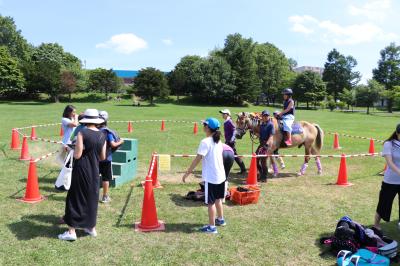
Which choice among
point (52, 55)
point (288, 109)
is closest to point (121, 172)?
point (288, 109)

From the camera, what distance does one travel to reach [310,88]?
3014 inches

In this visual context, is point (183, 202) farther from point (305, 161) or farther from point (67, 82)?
point (67, 82)

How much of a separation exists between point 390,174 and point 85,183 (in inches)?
204

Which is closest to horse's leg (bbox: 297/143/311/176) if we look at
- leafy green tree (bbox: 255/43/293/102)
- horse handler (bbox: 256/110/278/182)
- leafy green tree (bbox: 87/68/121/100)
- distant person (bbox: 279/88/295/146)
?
distant person (bbox: 279/88/295/146)

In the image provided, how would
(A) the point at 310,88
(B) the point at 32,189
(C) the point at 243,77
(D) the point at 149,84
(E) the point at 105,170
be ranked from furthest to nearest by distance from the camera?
(A) the point at 310,88 < (C) the point at 243,77 < (D) the point at 149,84 < (B) the point at 32,189 < (E) the point at 105,170

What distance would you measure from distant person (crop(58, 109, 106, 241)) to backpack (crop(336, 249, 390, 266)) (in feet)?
13.2

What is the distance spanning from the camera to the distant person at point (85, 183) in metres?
6.06

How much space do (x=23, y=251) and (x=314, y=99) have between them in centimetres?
7617

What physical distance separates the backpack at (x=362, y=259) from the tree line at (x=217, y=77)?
5535 cm

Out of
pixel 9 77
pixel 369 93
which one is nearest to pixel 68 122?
pixel 9 77

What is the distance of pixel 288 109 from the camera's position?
36.0 feet

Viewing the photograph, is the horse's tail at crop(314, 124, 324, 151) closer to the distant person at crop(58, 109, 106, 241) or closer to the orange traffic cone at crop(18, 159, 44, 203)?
the distant person at crop(58, 109, 106, 241)

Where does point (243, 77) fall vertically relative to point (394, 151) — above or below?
above

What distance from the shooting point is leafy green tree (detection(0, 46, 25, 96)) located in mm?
58281
